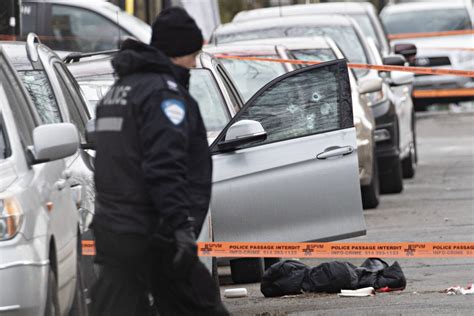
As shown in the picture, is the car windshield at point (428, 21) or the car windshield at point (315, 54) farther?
the car windshield at point (428, 21)

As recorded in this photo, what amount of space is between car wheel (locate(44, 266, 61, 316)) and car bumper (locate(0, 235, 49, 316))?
0.50ft

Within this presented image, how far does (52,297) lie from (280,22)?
34.6 feet

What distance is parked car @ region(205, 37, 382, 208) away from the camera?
13.3m

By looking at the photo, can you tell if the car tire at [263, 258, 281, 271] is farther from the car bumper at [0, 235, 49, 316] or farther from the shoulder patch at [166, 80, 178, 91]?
the shoulder patch at [166, 80, 178, 91]

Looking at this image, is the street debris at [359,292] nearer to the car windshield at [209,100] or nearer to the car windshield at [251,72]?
the car windshield at [209,100]

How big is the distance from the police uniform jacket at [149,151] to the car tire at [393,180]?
10159mm

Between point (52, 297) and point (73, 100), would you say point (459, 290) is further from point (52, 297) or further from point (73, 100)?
point (52, 297)

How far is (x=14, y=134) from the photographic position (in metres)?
6.96

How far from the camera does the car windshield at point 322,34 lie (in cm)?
1656

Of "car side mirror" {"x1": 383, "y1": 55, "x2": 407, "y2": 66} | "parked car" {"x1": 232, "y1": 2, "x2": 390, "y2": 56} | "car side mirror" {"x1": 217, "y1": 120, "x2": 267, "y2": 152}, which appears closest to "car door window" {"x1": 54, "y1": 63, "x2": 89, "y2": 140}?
"car side mirror" {"x1": 217, "y1": 120, "x2": 267, "y2": 152}

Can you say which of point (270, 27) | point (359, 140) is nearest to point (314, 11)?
point (270, 27)

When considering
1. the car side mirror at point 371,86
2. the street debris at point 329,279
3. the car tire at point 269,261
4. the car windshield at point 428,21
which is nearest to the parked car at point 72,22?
the car side mirror at point 371,86

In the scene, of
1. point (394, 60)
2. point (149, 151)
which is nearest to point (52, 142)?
point (149, 151)

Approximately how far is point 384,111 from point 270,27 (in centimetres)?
185
